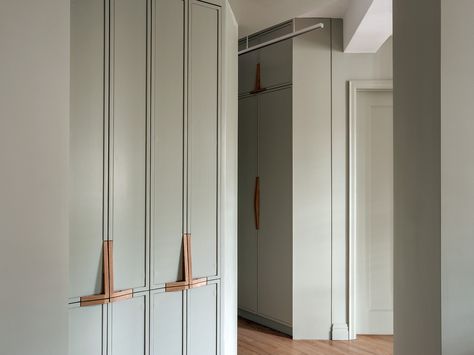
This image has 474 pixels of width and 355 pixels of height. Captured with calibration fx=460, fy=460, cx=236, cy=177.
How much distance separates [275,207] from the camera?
4.30 m

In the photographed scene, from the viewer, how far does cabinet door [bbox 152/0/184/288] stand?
251 cm

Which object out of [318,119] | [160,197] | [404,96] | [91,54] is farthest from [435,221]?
[318,119]

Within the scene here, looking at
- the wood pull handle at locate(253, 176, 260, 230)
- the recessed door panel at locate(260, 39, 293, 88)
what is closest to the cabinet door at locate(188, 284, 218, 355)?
the wood pull handle at locate(253, 176, 260, 230)

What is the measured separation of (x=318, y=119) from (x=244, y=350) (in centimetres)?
207

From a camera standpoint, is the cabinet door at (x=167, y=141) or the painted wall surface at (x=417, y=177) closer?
the painted wall surface at (x=417, y=177)

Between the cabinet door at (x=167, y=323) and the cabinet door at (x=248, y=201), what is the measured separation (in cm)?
202

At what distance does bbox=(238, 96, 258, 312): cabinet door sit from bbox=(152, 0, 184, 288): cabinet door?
200cm

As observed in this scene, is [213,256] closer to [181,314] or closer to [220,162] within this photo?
[181,314]

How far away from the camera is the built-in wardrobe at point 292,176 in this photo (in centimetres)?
407

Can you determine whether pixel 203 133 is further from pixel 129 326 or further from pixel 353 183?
pixel 353 183

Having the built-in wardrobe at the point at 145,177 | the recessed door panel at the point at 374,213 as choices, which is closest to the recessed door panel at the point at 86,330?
the built-in wardrobe at the point at 145,177

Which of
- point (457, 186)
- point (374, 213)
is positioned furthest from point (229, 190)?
point (457, 186)

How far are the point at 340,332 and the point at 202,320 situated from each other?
71.1 inches

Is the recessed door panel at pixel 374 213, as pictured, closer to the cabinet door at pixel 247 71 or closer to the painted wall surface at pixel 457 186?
the cabinet door at pixel 247 71
